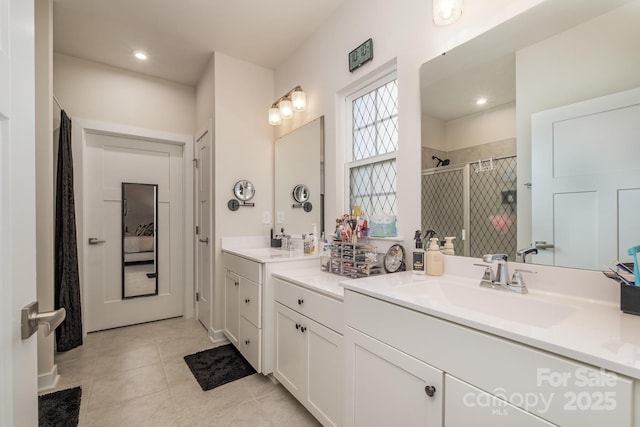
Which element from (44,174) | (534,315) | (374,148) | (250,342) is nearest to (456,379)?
(534,315)

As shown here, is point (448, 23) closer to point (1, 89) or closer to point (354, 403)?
point (1, 89)

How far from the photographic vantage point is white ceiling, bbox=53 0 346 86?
2121 millimetres

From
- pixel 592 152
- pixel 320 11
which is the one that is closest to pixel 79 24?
pixel 320 11

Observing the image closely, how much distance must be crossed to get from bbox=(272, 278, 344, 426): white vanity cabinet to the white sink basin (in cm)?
43

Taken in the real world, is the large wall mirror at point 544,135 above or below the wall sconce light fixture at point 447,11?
below

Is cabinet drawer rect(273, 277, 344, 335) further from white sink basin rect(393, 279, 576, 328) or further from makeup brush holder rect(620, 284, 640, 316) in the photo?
makeup brush holder rect(620, 284, 640, 316)

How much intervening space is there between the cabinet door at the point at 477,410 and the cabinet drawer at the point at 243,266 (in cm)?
136

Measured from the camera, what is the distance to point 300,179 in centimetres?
258

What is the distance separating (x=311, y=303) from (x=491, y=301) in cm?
86

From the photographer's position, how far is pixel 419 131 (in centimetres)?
159

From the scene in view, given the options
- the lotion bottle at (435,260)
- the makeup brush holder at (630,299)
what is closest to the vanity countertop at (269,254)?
the lotion bottle at (435,260)

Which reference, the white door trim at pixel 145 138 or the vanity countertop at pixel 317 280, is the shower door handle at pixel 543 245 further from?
the white door trim at pixel 145 138

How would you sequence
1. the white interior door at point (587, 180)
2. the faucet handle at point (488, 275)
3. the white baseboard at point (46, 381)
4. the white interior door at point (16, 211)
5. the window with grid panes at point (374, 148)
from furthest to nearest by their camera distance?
the white baseboard at point (46, 381) → the window with grid panes at point (374, 148) → the faucet handle at point (488, 275) → the white interior door at point (587, 180) → the white interior door at point (16, 211)

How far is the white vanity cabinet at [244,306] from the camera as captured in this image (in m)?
1.99
